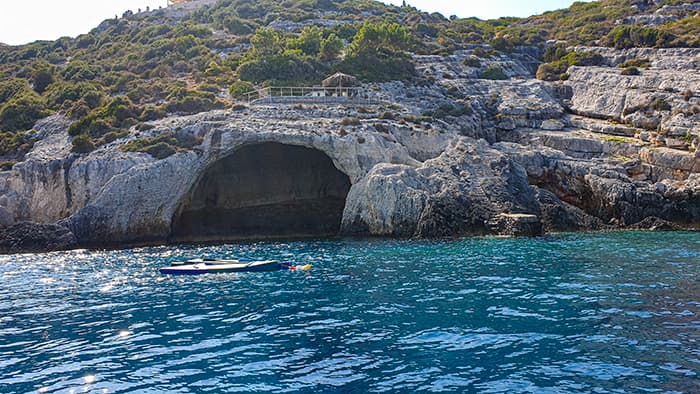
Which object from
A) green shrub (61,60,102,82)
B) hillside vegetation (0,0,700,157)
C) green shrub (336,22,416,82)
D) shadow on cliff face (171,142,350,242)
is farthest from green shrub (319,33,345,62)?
green shrub (61,60,102,82)

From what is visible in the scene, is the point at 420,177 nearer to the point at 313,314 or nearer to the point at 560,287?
the point at 560,287

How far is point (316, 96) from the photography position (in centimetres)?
5488

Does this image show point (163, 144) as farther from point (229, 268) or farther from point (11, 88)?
point (11, 88)

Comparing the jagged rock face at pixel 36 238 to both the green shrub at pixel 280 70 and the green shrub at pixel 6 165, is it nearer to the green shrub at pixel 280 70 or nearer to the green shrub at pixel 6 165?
the green shrub at pixel 6 165

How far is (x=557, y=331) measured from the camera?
16.9m

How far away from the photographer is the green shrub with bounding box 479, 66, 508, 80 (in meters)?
70.3

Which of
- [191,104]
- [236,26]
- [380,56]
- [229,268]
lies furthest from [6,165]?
[236,26]

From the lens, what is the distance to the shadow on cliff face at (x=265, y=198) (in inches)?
1886

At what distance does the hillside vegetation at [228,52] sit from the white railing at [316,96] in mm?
2453

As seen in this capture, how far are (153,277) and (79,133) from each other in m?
26.1

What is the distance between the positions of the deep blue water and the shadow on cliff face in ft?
50.5

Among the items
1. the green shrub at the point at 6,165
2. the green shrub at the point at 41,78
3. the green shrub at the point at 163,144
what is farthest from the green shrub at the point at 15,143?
the green shrub at the point at 41,78

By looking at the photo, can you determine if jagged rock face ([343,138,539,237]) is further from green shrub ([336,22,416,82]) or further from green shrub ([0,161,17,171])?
green shrub ([0,161,17,171])

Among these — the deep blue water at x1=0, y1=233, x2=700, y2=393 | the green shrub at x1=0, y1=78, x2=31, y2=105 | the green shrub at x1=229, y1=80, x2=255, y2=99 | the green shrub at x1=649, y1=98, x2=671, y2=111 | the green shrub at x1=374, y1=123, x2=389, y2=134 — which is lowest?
the deep blue water at x1=0, y1=233, x2=700, y2=393
